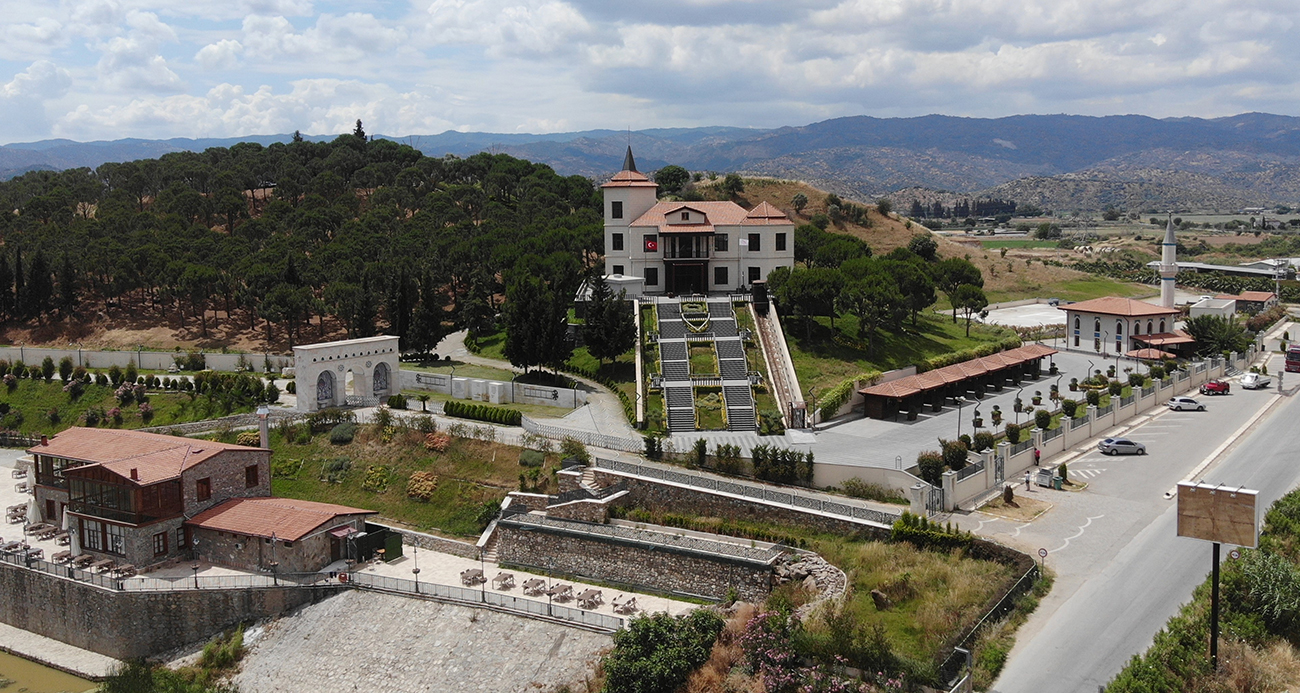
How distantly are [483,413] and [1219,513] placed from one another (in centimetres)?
2611

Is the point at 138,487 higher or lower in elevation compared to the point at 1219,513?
lower

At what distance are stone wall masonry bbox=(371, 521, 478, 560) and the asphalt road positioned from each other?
1538cm

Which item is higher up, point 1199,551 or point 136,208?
point 136,208

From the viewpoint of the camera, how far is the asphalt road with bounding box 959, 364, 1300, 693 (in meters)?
20.5

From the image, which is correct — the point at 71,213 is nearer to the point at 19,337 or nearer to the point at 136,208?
the point at 136,208

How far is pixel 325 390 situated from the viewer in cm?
4122

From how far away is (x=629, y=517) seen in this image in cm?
3162

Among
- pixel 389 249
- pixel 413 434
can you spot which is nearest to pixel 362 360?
pixel 413 434

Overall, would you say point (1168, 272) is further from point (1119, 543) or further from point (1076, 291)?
point (1119, 543)

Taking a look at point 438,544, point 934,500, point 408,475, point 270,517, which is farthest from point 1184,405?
point 270,517

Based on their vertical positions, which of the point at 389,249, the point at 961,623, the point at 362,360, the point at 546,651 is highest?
the point at 389,249

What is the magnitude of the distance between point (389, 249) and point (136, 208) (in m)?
35.7

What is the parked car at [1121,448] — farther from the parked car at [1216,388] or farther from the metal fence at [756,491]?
the parked car at [1216,388]

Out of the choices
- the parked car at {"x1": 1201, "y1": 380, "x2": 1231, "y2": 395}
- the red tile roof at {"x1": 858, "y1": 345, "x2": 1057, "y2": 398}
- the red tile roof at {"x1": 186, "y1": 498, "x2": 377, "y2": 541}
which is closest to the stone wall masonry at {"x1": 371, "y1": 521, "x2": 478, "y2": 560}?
the red tile roof at {"x1": 186, "y1": 498, "x2": 377, "y2": 541}
